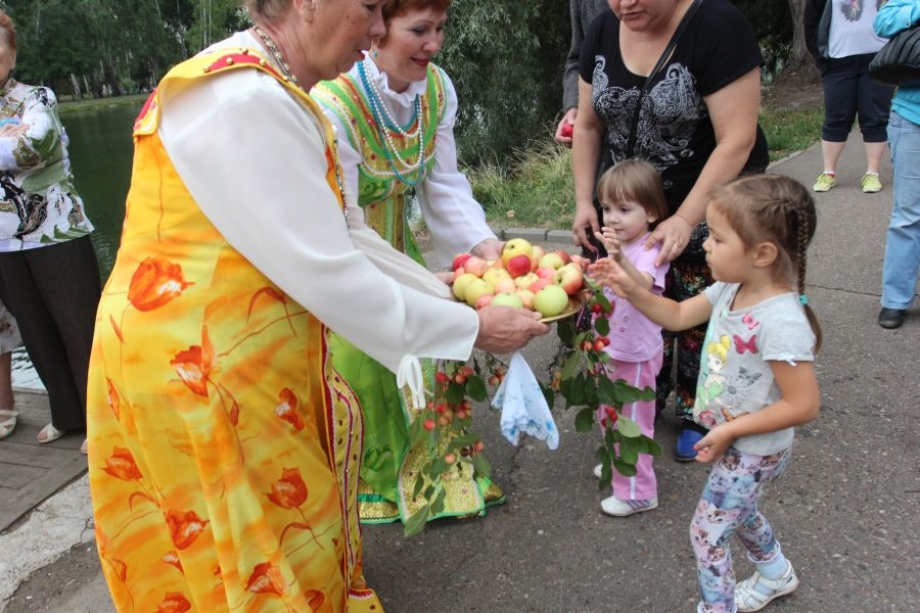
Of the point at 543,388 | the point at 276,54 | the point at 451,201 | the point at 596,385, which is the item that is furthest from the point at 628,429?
the point at 276,54

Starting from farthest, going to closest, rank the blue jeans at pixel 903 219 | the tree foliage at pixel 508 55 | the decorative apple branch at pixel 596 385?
the tree foliage at pixel 508 55
the blue jeans at pixel 903 219
the decorative apple branch at pixel 596 385

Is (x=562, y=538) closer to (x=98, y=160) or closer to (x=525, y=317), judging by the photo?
(x=525, y=317)

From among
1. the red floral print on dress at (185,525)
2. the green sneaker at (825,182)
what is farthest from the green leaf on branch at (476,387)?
the green sneaker at (825,182)

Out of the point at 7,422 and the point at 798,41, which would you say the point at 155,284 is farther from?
the point at 798,41

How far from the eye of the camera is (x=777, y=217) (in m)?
1.82

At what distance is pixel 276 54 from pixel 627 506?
210 centimetres

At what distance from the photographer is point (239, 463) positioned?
1.70 meters

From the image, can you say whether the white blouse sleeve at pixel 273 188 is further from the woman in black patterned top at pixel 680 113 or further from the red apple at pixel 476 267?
the woman in black patterned top at pixel 680 113

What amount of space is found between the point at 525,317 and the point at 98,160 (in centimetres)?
1565

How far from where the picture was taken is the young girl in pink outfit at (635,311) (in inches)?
99.7

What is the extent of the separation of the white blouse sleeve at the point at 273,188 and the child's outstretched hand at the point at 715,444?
937 millimetres

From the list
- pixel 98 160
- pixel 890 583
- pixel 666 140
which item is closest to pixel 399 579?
pixel 890 583

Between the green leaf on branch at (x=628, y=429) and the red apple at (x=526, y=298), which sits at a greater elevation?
the red apple at (x=526, y=298)

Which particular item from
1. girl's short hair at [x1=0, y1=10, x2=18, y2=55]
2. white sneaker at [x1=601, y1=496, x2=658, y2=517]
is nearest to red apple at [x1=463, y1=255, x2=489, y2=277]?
white sneaker at [x1=601, y1=496, x2=658, y2=517]
